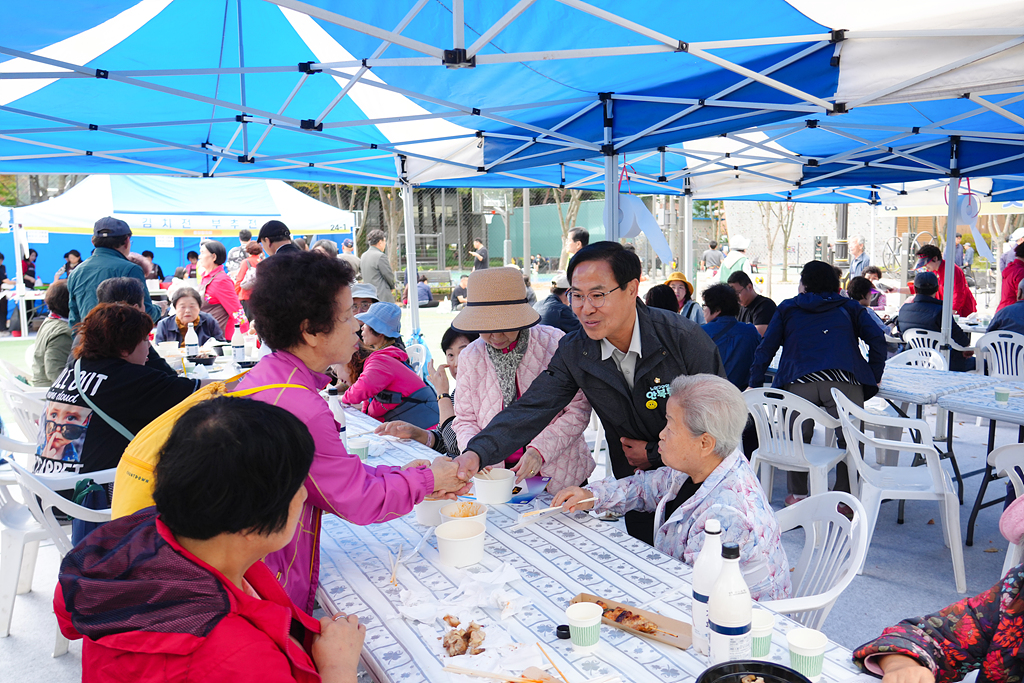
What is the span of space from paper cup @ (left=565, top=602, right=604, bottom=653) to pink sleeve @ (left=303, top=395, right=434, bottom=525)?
67cm

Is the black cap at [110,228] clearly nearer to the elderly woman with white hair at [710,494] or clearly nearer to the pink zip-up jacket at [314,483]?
the pink zip-up jacket at [314,483]

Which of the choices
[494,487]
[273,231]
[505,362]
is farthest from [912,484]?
[273,231]

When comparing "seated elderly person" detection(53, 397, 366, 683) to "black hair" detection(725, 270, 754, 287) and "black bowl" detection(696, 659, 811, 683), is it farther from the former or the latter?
"black hair" detection(725, 270, 754, 287)

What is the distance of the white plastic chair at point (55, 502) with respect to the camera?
277 centimetres

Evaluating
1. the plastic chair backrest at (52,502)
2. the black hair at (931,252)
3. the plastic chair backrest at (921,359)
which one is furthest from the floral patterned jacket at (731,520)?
the black hair at (931,252)

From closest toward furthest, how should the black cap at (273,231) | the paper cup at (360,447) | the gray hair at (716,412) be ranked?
the gray hair at (716,412) < the paper cup at (360,447) < the black cap at (273,231)

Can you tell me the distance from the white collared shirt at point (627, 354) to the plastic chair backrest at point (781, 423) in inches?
73.6

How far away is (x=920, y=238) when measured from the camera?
84.4 ft

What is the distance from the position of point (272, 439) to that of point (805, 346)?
13.9 feet

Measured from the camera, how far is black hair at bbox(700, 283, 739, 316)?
17.4ft

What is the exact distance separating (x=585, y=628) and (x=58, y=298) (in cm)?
539

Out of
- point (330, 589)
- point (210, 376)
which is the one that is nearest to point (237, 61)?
point (210, 376)

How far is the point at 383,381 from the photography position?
160 inches

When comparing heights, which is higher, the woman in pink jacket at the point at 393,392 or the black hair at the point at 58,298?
the black hair at the point at 58,298
